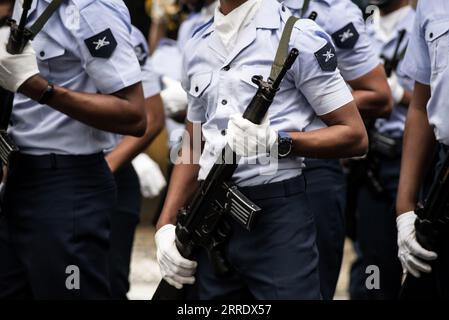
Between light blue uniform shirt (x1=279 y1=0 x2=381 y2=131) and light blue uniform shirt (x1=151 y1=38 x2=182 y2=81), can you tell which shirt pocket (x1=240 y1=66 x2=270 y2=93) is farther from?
light blue uniform shirt (x1=151 y1=38 x2=182 y2=81)

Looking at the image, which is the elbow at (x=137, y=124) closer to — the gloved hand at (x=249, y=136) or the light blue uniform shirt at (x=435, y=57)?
the gloved hand at (x=249, y=136)

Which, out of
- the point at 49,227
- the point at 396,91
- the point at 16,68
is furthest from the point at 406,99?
the point at 16,68

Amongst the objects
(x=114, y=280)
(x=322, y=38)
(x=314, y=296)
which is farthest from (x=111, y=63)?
(x=114, y=280)

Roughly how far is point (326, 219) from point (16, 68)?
160 centimetres

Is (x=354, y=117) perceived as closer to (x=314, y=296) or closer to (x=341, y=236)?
(x=314, y=296)

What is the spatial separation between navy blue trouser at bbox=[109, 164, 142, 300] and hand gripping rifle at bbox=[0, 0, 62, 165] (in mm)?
1477

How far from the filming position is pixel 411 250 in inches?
157

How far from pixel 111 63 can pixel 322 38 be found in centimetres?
84

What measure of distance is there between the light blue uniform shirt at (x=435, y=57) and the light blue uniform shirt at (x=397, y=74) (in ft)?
5.36

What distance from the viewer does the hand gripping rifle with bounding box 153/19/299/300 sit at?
139 inches

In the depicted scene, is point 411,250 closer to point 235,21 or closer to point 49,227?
point 235,21

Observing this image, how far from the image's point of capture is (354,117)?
148 inches

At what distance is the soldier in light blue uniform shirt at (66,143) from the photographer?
412cm
